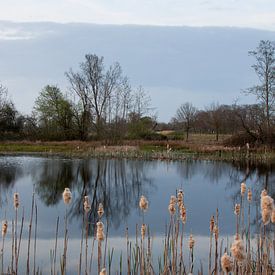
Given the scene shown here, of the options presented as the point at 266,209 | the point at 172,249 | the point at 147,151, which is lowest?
the point at 172,249

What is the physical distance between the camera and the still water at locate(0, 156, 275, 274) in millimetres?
6678

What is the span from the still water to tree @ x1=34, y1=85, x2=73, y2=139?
1586 centimetres

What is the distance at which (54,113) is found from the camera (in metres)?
37.7

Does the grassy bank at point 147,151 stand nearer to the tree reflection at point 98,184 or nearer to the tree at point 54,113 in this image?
the tree reflection at point 98,184

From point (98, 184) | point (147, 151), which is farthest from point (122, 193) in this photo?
point (147, 151)

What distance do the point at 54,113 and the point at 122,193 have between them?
2624 cm

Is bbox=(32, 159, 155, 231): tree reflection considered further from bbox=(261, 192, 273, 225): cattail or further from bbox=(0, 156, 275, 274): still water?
bbox=(261, 192, 273, 225): cattail

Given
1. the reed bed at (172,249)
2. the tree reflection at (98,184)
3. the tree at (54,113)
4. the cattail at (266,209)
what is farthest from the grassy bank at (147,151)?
the cattail at (266,209)

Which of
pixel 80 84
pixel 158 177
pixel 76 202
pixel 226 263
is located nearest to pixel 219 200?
pixel 76 202

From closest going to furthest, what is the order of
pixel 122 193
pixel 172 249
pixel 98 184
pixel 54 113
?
pixel 172 249
pixel 122 193
pixel 98 184
pixel 54 113

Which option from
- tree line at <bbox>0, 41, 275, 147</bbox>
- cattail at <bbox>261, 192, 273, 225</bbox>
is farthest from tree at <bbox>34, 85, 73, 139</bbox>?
cattail at <bbox>261, 192, 273, 225</bbox>

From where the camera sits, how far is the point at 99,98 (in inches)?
1486

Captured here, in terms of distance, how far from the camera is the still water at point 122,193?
6.68 meters

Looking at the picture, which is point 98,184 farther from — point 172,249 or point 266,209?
point 266,209
